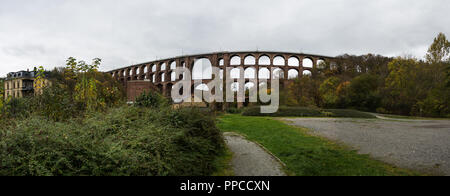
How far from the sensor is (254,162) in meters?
3.82

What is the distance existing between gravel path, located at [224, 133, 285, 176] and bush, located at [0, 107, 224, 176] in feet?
1.68

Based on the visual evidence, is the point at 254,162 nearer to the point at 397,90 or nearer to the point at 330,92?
the point at 330,92

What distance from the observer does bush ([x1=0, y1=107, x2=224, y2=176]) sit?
7.50 feet

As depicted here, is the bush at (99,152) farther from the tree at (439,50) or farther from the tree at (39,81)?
the tree at (439,50)

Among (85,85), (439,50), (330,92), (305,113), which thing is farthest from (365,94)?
(85,85)

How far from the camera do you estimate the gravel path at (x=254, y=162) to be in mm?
3260

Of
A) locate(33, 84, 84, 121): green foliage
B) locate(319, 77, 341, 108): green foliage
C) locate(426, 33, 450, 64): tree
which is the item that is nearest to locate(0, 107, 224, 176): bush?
locate(33, 84, 84, 121): green foliage

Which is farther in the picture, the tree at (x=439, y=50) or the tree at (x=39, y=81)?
the tree at (x=439, y=50)

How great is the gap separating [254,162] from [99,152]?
2507mm

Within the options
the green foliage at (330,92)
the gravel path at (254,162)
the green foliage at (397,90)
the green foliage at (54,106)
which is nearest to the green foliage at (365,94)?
the green foliage at (397,90)

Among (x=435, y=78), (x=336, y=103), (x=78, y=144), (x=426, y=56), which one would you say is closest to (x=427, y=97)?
(x=435, y=78)

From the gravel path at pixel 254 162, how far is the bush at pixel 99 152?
51 cm

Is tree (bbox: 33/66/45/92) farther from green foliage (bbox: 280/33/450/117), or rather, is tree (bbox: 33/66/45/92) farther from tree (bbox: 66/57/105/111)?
green foliage (bbox: 280/33/450/117)
